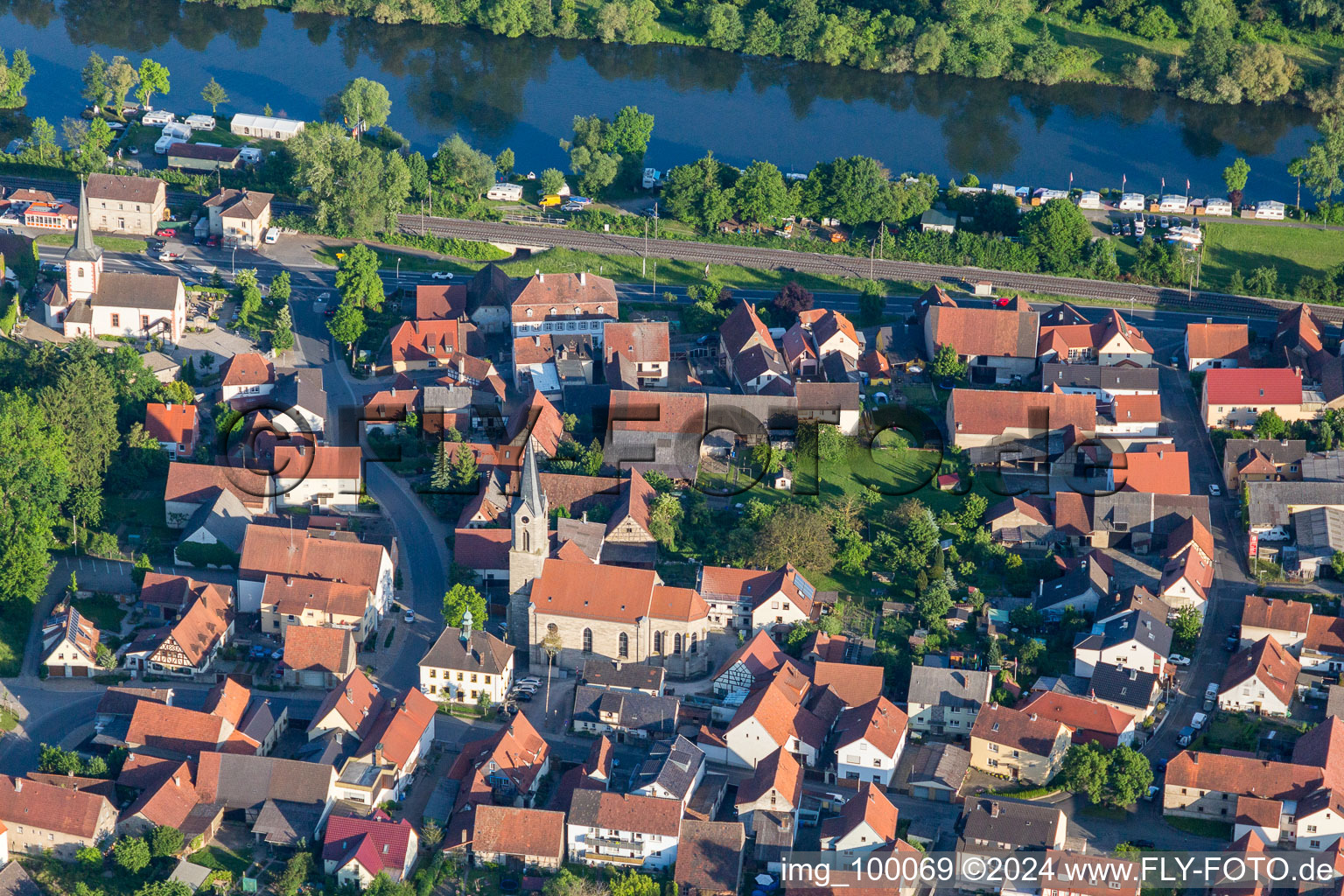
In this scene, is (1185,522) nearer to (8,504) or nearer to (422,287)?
(422,287)

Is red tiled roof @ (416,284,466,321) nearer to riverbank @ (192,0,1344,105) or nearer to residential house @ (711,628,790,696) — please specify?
residential house @ (711,628,790,696)

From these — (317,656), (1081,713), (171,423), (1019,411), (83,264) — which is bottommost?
(317,656)

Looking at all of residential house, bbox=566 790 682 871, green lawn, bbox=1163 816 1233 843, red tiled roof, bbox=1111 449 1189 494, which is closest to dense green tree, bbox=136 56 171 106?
red tiled roof, bbox=1111 449 1189 494

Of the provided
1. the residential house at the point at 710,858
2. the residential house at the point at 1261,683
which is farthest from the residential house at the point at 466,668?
the residential house at the point at 1261,683

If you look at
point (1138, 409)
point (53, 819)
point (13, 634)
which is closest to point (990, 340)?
point (1138, 409)

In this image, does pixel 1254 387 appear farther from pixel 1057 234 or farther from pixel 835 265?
pixel 835 265

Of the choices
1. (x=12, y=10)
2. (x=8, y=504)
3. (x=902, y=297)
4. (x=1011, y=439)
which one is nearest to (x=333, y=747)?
(x=8, y=504)
